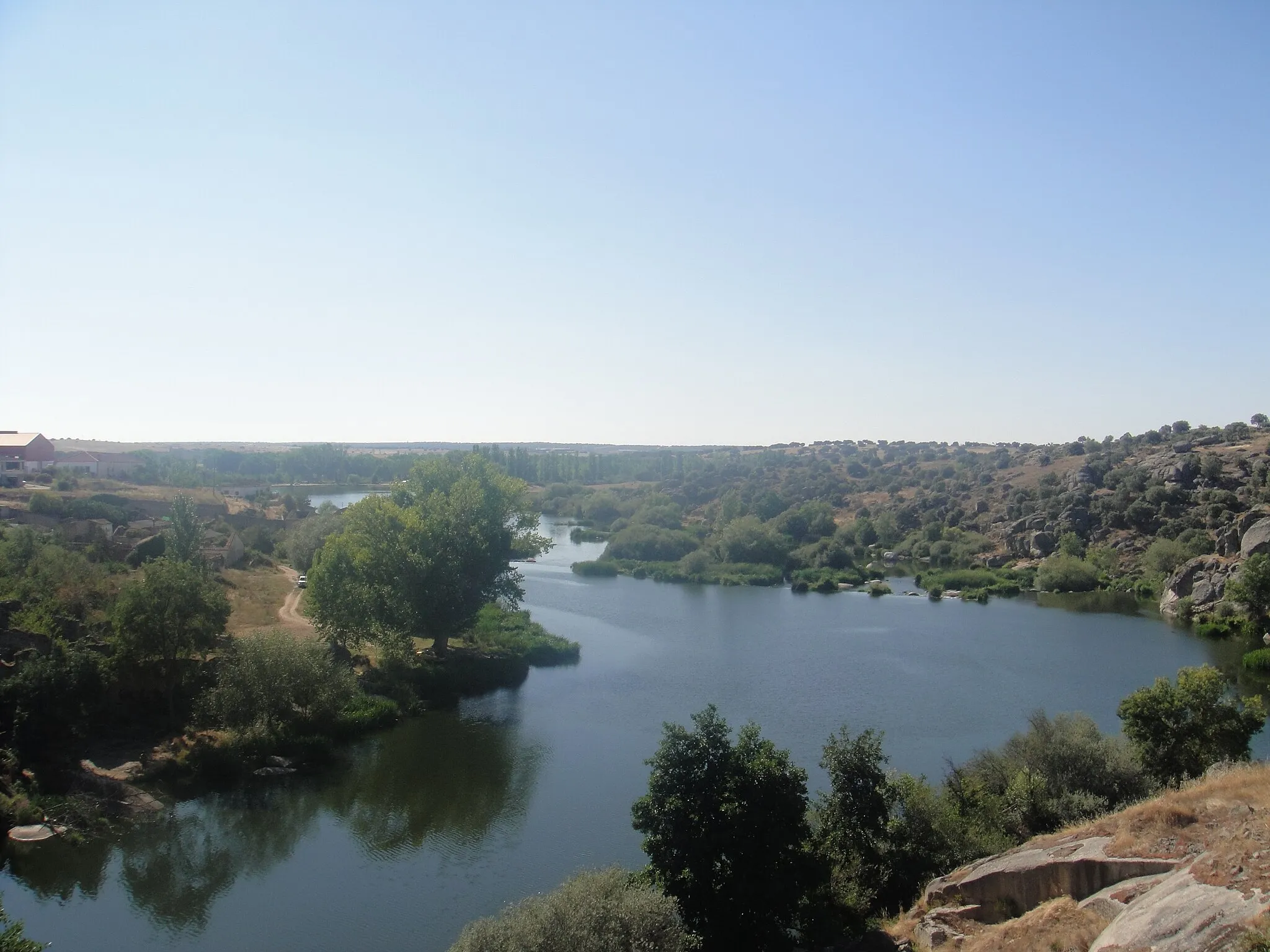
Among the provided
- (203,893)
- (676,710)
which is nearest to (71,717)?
(203,893)

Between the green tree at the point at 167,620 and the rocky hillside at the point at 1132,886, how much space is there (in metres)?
22.8

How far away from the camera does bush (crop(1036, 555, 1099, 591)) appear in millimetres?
56031

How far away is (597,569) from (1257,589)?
1585 inches

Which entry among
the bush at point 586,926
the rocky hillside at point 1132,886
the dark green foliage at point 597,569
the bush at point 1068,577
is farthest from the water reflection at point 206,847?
the bush at point 1068,577

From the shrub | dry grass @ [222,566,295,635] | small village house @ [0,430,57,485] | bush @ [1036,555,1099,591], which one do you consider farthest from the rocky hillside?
small village house @ [0,430,57,485]

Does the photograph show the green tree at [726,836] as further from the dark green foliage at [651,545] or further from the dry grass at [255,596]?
the dark green foliage at [651,545]

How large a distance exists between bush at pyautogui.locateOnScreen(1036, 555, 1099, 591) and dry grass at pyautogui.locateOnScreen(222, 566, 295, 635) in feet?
152

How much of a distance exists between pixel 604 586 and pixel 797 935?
143 ft

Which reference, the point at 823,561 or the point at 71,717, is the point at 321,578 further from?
the point at 823,561

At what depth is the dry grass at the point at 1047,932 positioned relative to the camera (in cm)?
1238

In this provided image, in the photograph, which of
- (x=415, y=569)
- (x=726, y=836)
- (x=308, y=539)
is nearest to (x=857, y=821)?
(x=726, y=836)

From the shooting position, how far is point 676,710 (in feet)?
105

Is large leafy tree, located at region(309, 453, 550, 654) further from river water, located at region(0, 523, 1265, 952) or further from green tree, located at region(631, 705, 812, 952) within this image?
green tree, located at region(631, 705, 812, 952)

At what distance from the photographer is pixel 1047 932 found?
12859mm
